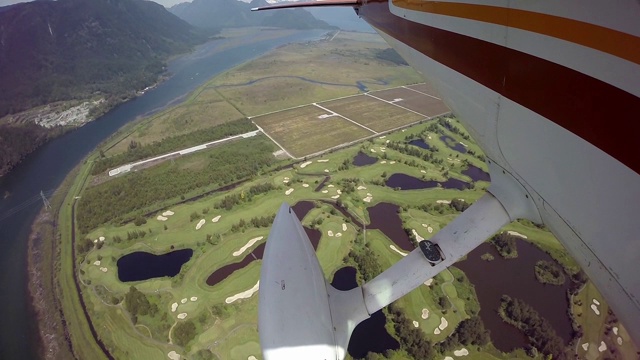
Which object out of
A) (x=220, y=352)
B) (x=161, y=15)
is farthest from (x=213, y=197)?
(x=161, y=15)

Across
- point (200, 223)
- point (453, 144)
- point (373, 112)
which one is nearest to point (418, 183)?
point (453, 144)

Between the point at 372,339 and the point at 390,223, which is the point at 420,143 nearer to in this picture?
the point at 390,223

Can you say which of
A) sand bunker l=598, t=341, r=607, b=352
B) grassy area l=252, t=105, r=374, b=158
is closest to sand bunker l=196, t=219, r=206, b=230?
grassy area l=252, t=105, r=374, b=158

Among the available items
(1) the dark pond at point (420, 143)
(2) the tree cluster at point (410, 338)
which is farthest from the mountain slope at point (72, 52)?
(2) the tree cluster at point (410, 338)

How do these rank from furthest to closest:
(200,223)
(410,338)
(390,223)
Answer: (200,223) → (390,223) → (410,338)

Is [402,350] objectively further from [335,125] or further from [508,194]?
[335,125]

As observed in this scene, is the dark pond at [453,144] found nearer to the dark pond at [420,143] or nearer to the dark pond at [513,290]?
the dark pond at [420,143]
